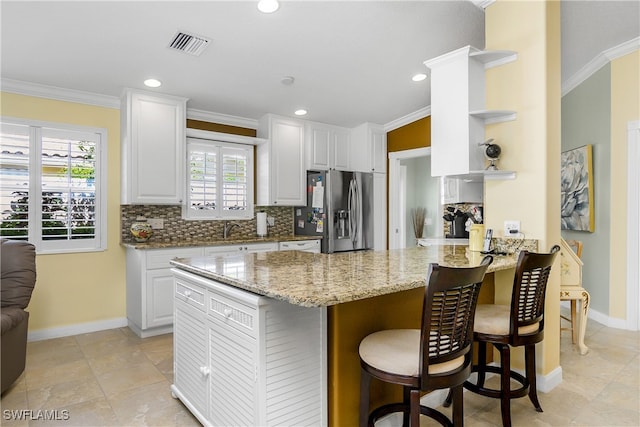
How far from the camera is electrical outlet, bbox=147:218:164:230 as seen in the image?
4086 millimetres

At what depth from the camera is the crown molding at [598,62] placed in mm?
3586

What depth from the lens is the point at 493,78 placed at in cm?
277

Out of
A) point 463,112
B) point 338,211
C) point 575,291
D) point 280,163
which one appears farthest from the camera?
point 338,211

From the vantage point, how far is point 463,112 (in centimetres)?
271

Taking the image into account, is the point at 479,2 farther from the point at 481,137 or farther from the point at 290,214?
the point at 290,214

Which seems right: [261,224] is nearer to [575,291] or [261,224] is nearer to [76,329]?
[76,329]

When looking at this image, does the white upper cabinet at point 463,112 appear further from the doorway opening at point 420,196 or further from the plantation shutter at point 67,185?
the doorway opening at point 420,196

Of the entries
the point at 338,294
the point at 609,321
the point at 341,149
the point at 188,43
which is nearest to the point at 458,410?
the point at 338,294

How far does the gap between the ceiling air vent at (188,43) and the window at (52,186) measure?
149 centimetres

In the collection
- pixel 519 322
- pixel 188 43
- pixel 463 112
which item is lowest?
pixel 519 322

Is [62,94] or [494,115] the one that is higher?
[62,94]

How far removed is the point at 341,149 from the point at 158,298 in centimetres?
320

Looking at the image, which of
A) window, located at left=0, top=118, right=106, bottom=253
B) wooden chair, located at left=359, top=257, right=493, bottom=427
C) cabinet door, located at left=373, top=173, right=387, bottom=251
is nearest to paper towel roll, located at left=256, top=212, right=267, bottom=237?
cabinet door, located at left=373, top=173, right=387, bottom=251

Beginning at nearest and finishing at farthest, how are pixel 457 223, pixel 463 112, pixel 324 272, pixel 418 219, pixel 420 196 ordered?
pixel 324 272
pixel 463 112
pixel 457 223
pixel 418 219
pixel 420 196
